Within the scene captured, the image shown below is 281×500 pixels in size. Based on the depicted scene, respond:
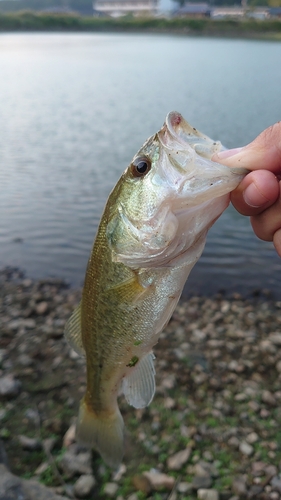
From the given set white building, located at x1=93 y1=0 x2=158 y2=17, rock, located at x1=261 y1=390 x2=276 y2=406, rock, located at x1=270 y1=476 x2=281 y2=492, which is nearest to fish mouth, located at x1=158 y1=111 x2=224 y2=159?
rock, located at x1=270 y1=476 x2=281 y2=492

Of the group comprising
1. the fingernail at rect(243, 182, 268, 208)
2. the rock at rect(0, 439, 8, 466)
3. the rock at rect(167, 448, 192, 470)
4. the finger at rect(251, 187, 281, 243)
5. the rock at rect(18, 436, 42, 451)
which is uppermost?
the fingernail at rect(243, 182, 268, 208)

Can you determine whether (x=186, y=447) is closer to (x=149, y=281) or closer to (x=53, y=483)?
(x=53, y=483)

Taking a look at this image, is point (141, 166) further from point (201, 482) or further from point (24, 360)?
point (24, 360)

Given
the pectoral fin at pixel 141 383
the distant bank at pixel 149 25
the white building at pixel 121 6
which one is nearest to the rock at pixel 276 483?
the pectoral fin at pixel 141 383

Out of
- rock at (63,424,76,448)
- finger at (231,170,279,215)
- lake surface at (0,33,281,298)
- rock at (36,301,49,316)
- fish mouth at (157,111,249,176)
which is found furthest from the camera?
lake surface at (0,33,281,298)

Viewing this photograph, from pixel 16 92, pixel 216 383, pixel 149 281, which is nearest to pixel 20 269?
pixel 216 383

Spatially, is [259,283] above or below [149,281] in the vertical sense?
below

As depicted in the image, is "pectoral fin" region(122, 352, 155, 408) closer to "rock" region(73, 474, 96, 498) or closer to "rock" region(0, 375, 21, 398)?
"rock" region(73, 474, 96, 498)

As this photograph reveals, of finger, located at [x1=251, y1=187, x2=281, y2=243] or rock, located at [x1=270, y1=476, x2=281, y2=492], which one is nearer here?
finger, located at [x1=251, y1=187, x2=281, y2=243]
